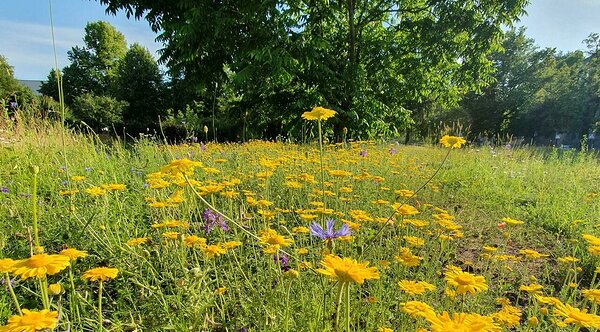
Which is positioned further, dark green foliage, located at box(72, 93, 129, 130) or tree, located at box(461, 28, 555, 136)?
tree, located at box(461, 28, 555, 136)

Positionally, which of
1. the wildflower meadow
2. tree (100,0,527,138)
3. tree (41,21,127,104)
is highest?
tree (41,21,127,104)

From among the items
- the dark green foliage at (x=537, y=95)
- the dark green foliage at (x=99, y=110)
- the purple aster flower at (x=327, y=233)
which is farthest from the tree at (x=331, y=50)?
the dark green foliage at (x=537, y=95)

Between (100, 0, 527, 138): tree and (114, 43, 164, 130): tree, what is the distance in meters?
15.4

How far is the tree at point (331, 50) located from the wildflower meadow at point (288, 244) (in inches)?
120

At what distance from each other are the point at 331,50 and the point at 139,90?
725 inches

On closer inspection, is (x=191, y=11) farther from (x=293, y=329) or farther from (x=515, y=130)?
(x=515, y=130)

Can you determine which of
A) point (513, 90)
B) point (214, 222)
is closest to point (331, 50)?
point (214, 222)

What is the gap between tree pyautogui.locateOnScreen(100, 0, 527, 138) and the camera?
6922 millimetres

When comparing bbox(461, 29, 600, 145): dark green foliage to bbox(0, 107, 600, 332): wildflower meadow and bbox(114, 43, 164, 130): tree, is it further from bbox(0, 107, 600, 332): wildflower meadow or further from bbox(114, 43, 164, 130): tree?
bbox(0, 107, 600, 332): wildflower meadow

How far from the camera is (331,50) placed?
339 inches

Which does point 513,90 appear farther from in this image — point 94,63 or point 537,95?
point 94,63

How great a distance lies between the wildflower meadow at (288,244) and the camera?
984 mm

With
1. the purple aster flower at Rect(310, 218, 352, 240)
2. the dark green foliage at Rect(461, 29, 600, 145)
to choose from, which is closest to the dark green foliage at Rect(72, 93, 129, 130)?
the purple aster flower at Rect(310, 218, 352, 240)

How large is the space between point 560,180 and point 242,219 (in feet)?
16.5
